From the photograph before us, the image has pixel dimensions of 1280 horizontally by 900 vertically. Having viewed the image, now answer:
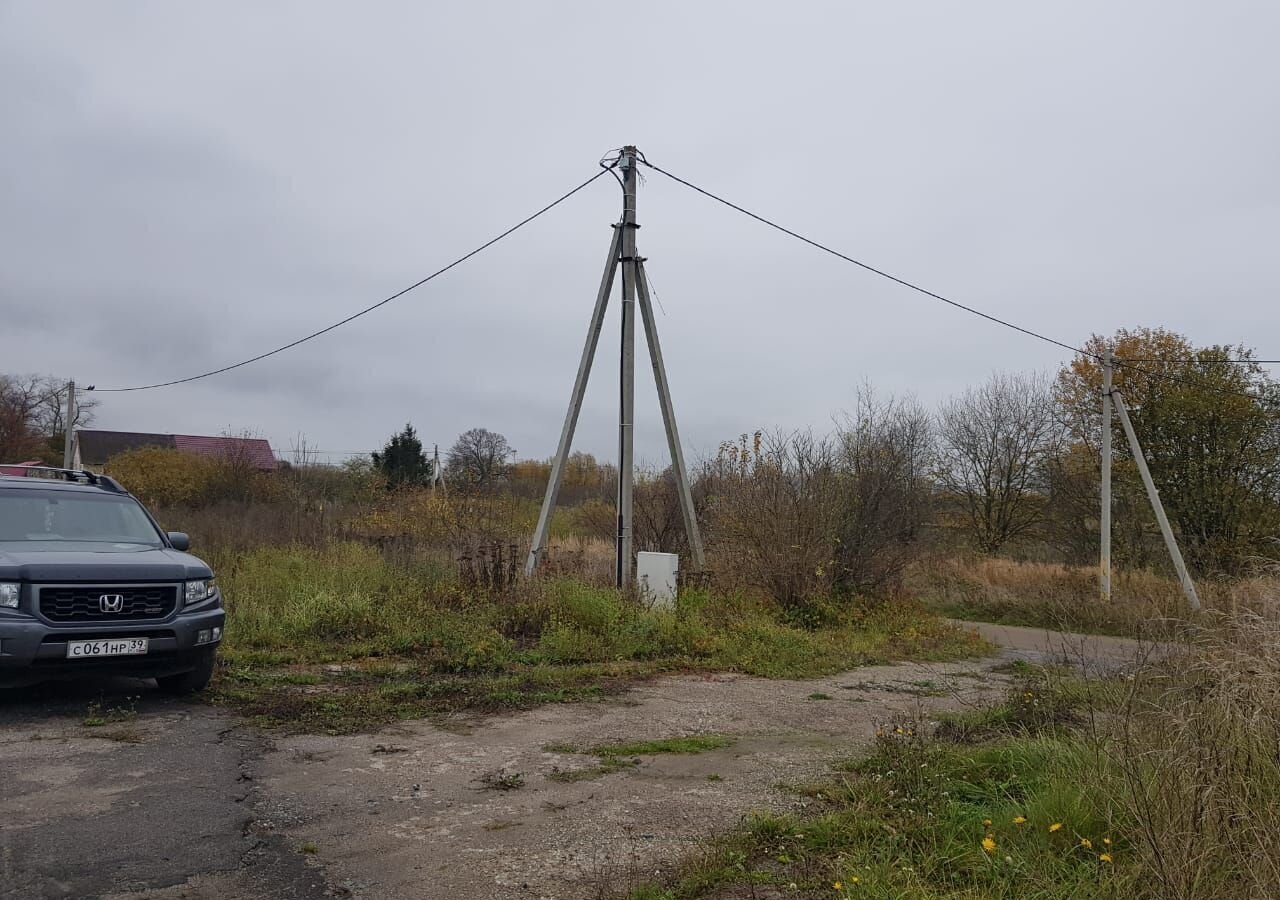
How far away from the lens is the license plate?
22.3 ft

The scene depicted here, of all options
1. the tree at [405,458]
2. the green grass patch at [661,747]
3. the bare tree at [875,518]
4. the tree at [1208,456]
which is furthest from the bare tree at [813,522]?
the tree at [405,458]

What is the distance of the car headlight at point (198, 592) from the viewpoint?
7543 mm

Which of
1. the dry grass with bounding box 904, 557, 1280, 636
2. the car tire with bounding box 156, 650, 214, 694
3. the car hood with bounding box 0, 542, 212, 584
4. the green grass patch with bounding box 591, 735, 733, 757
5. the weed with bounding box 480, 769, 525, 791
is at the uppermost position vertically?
the car hood with bounding box 0, 542, 212, 584

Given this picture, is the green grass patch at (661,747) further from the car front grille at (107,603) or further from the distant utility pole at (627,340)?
the distant utility pole at (627,340)

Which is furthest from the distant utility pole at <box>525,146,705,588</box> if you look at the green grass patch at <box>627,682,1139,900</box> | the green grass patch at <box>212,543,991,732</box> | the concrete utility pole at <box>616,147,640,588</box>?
the green grass patch at <box>627,682,1139,900</box>

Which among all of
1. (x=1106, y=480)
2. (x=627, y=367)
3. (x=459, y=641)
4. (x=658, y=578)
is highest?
(x=627, y=367)

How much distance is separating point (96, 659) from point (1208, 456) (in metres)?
26.0

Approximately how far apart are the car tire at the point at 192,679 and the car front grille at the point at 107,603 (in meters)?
0.55

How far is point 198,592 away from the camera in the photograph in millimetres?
7652

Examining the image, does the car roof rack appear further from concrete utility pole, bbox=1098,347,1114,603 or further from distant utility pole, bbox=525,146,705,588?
concrete utility pole, bbox=1098,347,1114,603

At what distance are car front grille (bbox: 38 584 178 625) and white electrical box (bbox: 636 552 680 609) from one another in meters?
6.42

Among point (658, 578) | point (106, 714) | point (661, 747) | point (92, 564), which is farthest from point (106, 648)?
point (658, 578)

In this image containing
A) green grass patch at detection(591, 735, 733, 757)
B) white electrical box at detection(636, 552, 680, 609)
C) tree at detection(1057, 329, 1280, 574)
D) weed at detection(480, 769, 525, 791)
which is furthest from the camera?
tree at detection(1057, 329, 1280, 574)

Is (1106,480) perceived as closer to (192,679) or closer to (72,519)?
(192,679)
